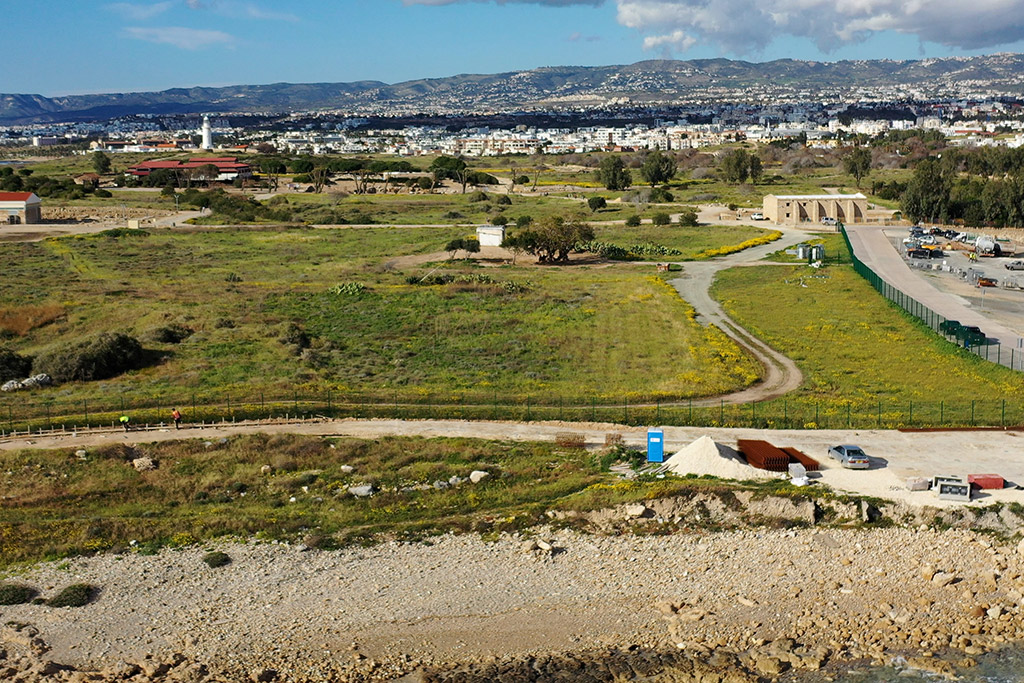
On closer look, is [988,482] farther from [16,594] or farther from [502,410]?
[16,594]

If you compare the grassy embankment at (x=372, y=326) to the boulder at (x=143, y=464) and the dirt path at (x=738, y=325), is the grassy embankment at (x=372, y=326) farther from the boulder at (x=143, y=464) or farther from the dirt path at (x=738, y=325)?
the boulder at (x=143, y=464)

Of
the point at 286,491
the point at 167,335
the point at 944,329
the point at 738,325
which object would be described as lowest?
the point at 286,491

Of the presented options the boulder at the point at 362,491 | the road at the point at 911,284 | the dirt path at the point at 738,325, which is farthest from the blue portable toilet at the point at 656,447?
the road at the point at 911,284

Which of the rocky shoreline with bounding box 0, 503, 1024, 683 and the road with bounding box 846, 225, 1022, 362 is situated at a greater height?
the road with bounding box 846, 225, 1022, 362

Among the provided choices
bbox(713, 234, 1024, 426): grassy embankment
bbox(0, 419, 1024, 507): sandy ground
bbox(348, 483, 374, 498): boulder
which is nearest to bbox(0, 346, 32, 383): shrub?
bbox(0, 419, 1024, 507): sandy ground

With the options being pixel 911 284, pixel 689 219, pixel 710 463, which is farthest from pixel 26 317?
pixel 689 219

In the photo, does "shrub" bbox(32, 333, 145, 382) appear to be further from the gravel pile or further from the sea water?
the sea water
